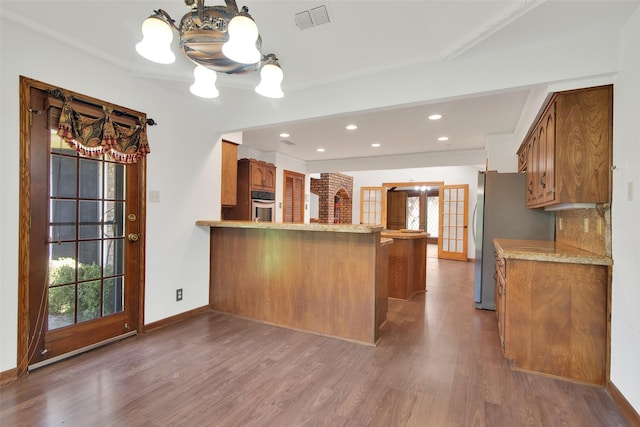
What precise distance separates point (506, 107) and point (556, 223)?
4.74 ft

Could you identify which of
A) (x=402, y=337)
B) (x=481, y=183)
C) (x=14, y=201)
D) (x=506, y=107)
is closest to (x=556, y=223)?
(x=481, y=183)

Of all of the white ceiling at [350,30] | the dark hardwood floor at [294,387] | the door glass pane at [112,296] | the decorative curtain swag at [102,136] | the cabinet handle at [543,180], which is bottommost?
the dark hardwood floor at [294,387]

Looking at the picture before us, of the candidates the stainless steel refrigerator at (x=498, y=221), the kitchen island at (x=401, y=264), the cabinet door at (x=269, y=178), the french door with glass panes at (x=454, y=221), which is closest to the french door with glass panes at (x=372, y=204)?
the french door with glass panes at (x=454, y=221)

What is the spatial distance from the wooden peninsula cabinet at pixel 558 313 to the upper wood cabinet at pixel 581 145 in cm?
46

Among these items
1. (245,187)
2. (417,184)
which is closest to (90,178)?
(245,187)

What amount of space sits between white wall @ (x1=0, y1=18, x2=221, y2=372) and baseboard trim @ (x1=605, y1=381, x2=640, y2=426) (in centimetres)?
367

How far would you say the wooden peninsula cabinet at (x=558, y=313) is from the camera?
212 cm

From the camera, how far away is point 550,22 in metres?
1.97

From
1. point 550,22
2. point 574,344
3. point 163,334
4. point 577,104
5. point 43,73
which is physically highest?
point 550,22

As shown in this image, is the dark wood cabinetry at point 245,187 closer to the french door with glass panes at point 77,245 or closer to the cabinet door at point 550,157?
the french door with glass panes at point 77,245

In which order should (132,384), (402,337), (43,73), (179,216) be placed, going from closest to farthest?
1. (132,384)
2. (43,73)
3. (402,337)
4. (179,216)

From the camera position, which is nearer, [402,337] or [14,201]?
[14,201]

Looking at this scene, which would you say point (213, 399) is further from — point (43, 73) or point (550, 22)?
point (550, 22)

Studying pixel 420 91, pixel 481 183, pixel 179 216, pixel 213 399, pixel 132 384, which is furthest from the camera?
pixel 481 183
